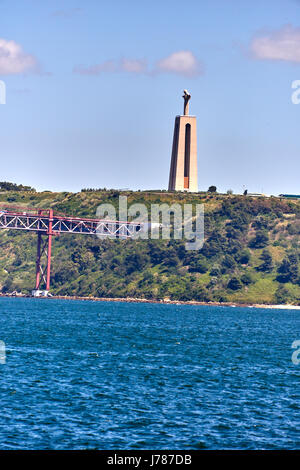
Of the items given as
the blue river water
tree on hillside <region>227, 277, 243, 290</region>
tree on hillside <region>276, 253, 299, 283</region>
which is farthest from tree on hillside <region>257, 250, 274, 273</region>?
the blue river water

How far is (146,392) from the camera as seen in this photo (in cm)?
4881

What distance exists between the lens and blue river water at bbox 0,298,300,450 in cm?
3706

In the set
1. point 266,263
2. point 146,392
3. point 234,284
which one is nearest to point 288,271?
point 266,263

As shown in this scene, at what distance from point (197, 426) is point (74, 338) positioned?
47580mm

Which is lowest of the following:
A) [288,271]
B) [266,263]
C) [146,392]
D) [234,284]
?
[146,392]

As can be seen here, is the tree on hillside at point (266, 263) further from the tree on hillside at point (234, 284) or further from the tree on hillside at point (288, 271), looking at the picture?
the tree on hillside at point (234, 284)

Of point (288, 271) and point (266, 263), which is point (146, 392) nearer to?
point (288, 271)

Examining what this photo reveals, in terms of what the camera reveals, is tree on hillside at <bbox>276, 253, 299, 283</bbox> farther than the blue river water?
Yes

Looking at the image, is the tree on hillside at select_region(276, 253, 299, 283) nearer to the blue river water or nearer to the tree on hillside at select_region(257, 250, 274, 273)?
the tree on hillside at select_region(257, 250, 274, 273)
